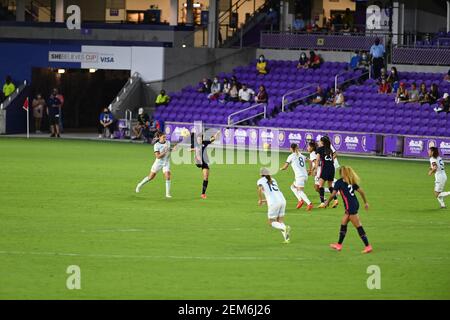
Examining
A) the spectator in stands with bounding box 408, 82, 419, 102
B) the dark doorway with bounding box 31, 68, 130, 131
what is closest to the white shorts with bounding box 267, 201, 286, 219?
the spectator in stands with bounding box 408, 82, 419, 102

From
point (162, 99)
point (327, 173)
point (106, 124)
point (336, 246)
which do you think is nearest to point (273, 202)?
point (336, 246)

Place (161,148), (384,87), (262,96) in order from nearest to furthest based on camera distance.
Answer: (161,148) < (384,87) < (262,96)

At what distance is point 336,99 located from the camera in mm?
48688

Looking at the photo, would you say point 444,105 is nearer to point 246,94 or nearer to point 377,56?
point 377,56

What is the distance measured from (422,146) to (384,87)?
19.3 ft

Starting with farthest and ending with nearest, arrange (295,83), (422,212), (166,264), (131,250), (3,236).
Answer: (295,83) → (422,212) → (3,236) → (131,250) → (166,264)

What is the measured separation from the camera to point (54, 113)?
5269cm

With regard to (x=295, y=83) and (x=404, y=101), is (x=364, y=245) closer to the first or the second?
(x=404, y=101)

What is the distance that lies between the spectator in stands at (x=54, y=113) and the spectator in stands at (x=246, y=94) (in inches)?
355

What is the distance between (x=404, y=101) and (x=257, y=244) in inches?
1060

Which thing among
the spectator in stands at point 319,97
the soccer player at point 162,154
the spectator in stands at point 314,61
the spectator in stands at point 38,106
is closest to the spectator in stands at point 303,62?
the spectator in stands at point 314,61

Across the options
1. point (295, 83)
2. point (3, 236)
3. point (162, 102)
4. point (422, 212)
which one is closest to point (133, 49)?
point (162, 102)

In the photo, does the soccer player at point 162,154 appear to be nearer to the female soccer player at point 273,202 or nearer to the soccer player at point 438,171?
the soccer player at point 438,171

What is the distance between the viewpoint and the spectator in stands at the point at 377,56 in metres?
49.9
